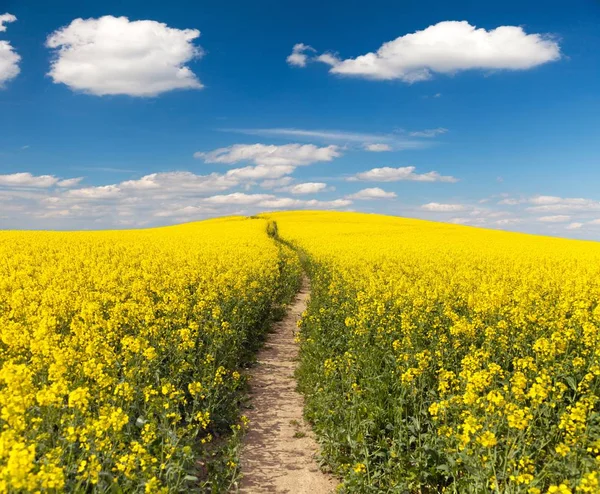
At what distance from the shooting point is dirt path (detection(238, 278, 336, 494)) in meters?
5.99

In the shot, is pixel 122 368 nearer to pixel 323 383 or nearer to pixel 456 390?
pixel 323 383

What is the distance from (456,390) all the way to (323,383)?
269 cm

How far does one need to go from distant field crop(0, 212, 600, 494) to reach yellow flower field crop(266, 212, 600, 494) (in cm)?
4

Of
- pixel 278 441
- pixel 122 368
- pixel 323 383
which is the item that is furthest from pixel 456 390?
pixel 122 368

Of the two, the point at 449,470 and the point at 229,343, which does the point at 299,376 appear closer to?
the point at 229,343

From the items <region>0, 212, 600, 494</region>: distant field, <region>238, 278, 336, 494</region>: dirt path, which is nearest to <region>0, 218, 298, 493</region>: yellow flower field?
<region>0, 212, 600, 494</region>: distant field

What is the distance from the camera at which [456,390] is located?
6902mm

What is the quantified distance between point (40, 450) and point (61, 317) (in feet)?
18.2

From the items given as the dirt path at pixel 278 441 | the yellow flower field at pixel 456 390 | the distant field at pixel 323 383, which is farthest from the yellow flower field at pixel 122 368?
the yellow flower field at pixel 456 390

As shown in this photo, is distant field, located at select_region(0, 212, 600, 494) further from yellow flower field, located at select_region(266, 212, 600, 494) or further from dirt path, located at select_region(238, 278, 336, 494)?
dirt path, located at select_region(238, 278, 336, 494)

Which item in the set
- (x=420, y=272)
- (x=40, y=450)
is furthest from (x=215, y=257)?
(x=40, y=450)

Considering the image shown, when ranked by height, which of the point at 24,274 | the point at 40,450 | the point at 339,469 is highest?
the point at 24,274

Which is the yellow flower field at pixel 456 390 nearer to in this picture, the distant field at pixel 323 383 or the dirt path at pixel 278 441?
the distant field at pixel 323 383

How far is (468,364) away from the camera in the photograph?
6285 mm
